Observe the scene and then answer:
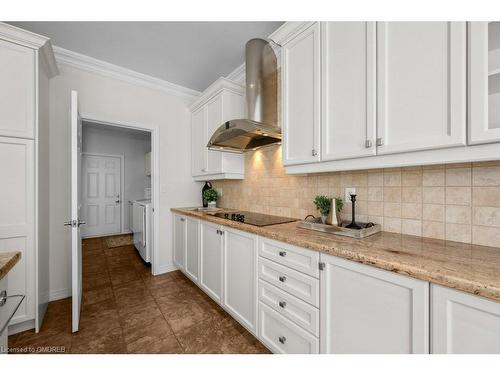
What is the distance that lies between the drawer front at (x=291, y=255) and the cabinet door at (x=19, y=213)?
1.83 meters

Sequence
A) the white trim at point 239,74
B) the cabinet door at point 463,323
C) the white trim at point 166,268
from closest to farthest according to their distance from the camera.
Answer: the cabinet door at point 463,323 < the white trim at point 239,74 < the white trim at point 166,268

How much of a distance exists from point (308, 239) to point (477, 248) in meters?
0.78

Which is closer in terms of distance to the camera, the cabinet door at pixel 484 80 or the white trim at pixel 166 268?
the cabinet door at pixel 484 80

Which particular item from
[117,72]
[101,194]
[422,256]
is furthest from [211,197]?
[101,194]

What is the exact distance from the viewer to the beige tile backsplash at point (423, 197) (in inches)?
41.8

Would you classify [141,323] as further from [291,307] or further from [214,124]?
[214,124]

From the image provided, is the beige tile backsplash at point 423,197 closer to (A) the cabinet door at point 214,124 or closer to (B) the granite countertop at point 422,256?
(B) the granite countertop at point 422,256

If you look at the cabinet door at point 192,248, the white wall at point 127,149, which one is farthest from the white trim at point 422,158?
the white wall at point 127,149

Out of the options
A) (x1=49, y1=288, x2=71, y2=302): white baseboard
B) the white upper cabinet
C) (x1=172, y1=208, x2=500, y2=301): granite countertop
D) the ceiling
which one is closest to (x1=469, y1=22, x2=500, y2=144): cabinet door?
(x1=172, y1=208, x2=500, y2=301): granite countertop

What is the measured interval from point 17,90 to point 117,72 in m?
1.16

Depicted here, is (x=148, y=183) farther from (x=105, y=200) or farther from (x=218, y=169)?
(x=218, y=169)

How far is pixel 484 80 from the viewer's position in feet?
2.80

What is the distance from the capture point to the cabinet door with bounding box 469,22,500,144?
851 millimetres
